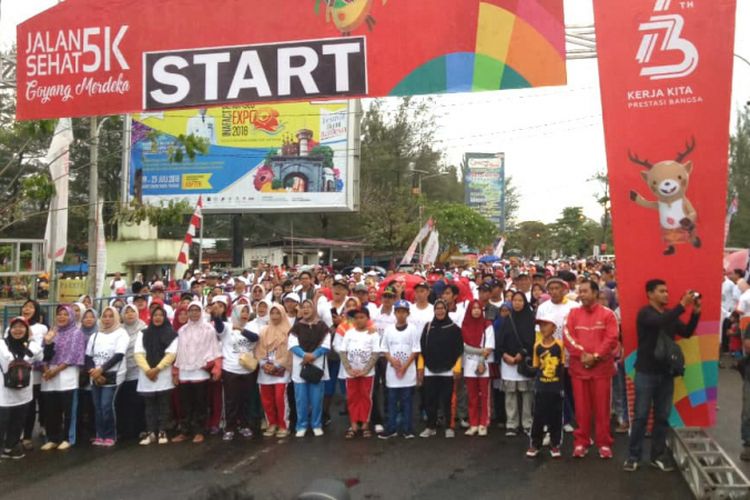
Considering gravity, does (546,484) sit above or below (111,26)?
below

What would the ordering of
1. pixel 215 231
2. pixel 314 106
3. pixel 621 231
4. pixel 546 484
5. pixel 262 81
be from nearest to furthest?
1. pixel 546 484
2. pixel 621 231
3. pixel 262 81
4. pixel 314 106
5. pixel 215 231

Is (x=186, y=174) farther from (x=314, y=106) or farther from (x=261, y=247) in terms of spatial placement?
(x=261, y=247)

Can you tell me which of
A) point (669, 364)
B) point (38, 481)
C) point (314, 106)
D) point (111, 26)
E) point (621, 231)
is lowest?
point (38, 481)

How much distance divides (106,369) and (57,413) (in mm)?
766

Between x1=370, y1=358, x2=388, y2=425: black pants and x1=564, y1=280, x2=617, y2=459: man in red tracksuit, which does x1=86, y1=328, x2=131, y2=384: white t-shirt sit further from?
x1=564, y1=280, x2=617, y2=459: man in red tracksuit

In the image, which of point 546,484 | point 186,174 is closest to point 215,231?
point 186,174

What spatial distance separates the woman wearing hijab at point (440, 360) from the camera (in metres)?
6.94

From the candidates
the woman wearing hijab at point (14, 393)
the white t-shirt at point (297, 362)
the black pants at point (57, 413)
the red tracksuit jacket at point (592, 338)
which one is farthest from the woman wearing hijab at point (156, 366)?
the red tracksuit jacket at point (592, 338)

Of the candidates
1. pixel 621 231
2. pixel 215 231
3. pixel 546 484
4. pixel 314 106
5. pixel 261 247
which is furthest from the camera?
pixel 215 231

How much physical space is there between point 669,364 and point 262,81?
4.64 metres

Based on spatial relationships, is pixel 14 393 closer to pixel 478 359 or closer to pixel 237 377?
pixel 237 377

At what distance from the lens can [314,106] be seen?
81.3 ft

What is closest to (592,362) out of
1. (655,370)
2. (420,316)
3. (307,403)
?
(655,370)

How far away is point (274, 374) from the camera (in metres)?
7.18
